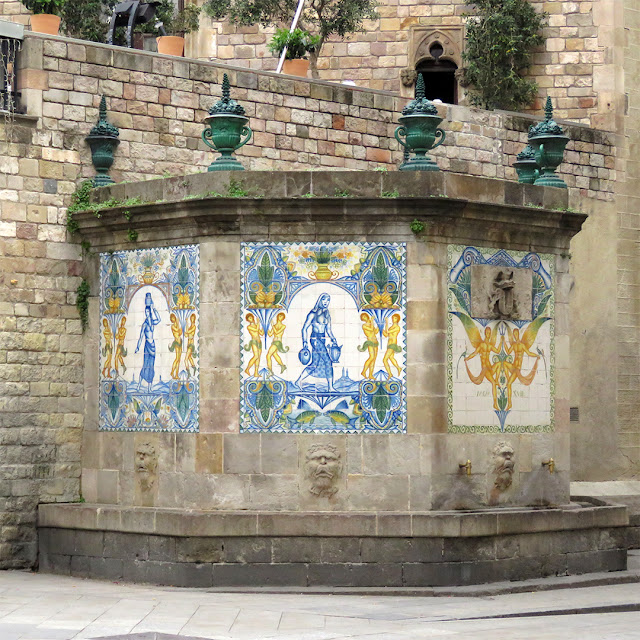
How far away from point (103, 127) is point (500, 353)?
5.30 metres

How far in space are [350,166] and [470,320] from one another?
4.77 m

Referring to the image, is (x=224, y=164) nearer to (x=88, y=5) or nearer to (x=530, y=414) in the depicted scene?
(x=530, y=414)

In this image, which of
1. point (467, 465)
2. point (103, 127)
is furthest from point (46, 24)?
point (467, 465)

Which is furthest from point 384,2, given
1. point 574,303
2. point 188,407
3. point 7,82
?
point 188,407

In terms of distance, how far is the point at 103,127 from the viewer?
17891 millimetres

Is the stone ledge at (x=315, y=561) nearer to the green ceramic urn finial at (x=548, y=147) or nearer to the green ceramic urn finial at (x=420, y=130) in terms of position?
the green ceramic urn finial at (x=420, y=130)

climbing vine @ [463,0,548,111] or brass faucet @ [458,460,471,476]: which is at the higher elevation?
climbing vine @ [463,0,548,111]

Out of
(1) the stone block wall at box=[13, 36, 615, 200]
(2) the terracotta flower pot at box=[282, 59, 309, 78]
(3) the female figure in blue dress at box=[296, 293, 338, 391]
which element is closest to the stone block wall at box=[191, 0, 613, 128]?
(1) the stone block wall at box=[13, 36, 615, 200]

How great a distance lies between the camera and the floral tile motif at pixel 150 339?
16.3m

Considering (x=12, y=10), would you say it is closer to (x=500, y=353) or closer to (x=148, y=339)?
(x=148, y=339)

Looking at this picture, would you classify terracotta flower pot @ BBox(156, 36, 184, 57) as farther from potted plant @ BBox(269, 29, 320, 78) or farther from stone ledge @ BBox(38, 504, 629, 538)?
stone ledge @ BBox(38, 504, 629, 538)

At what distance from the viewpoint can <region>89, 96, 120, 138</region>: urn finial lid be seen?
17891 millimetres

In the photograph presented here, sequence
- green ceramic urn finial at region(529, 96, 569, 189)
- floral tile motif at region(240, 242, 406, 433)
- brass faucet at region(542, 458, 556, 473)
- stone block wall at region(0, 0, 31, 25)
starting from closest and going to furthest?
1. floral tile motif at region(240, 242, 406, 433)
2. brass faucet at region(542, 458, 556, 473)
3. green ceramic urn finial at region(529, 96, 569, 189)
4. stone block wall at region(0, 0, 31, 25)

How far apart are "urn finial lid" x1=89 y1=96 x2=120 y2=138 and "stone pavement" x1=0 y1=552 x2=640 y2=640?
17.0 feet
